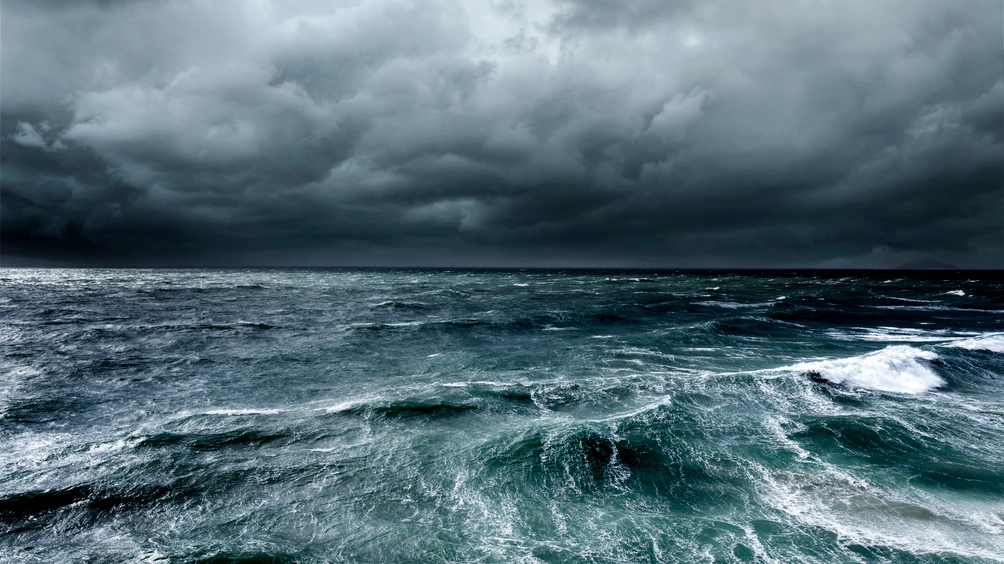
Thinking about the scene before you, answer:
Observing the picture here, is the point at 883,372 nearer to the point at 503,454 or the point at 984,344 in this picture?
the point at 984,344

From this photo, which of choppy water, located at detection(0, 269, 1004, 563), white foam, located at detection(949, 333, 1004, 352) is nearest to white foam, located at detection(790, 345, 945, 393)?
choppy water, located at detection(0, 269, 1004, 563)

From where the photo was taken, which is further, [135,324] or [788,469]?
[135,324]

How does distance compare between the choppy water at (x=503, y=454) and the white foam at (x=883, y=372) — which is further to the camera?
the white foam at (x=883, y=372)

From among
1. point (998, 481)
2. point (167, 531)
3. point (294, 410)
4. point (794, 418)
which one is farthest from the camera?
point (294, 410)

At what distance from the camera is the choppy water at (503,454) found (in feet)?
29.4

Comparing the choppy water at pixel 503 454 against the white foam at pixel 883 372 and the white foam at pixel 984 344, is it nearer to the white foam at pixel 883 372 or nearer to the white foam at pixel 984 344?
the white foam at pixel 883 372

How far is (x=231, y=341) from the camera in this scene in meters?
30.7

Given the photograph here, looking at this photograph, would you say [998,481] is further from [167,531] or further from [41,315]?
[41,315]

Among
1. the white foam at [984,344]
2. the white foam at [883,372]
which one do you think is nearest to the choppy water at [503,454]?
the white foam at [883,372]

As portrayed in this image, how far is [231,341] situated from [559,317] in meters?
24.9

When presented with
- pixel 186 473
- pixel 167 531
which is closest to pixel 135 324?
pixel 186 473

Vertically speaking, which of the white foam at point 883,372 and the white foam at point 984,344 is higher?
the white foam at point 984,344

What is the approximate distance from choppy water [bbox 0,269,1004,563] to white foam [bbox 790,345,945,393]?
113 millimetres

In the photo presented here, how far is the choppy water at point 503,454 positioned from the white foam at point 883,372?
0.37 feet
